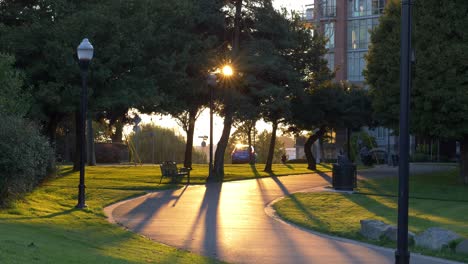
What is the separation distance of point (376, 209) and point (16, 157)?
408 inches

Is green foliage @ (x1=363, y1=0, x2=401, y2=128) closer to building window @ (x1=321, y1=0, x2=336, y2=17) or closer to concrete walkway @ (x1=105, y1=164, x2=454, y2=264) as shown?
concrete walkway @ (x1=105, y1=164, x2=454, y2=264)

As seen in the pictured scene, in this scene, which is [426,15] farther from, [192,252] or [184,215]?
[192,252]

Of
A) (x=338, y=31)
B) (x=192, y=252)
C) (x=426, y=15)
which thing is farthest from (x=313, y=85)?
(x=338, y=31)

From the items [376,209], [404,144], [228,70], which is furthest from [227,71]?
[404,144]

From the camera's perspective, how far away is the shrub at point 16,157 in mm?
15617

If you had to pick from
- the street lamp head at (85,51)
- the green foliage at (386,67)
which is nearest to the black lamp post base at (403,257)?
the street lamp head at (85,51)

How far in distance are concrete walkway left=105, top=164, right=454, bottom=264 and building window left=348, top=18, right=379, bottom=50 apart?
54634mm

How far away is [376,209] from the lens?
21.0 m

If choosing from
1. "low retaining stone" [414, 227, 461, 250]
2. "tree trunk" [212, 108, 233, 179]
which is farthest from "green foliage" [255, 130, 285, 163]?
"low retaining stone" [414, 227, 461, 250]

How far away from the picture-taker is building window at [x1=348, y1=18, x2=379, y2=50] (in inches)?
3022

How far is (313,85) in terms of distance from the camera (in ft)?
130

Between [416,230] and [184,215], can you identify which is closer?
[416,230]

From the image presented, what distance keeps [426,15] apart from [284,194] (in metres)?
10.8

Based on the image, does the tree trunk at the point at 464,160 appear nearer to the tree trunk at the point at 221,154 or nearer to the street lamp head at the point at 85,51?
the tree trunk at the point at 221,154
